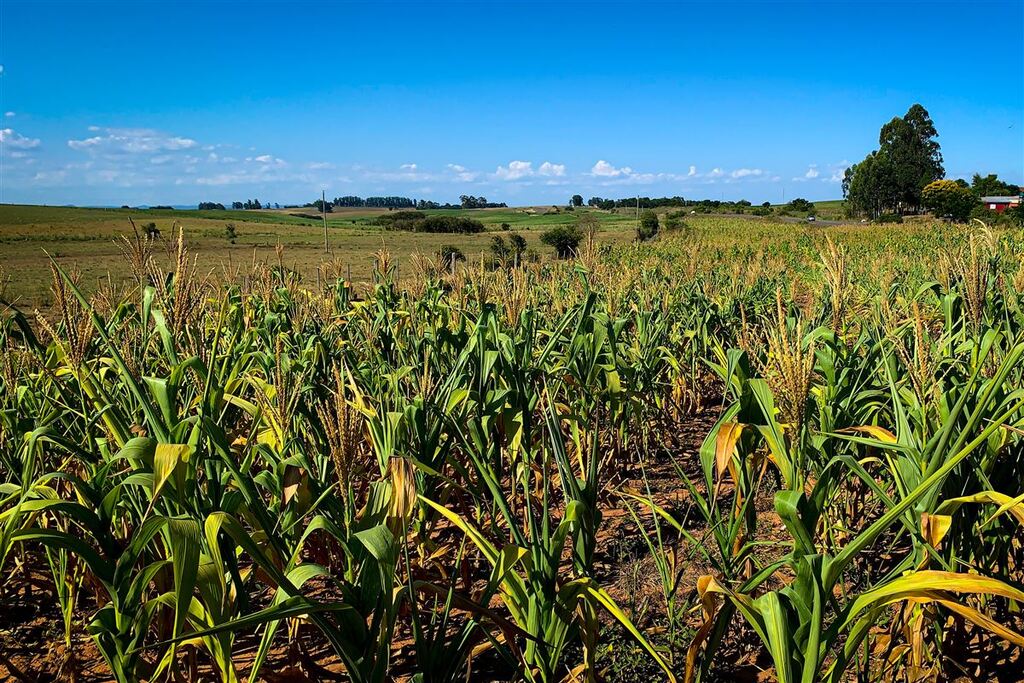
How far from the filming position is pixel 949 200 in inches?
1578

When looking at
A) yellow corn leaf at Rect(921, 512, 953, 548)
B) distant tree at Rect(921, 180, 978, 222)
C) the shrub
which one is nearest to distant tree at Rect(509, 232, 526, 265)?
yellow corn leaf at Rect(921, 512, 953, 548)

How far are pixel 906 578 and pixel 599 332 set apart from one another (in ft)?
8.40

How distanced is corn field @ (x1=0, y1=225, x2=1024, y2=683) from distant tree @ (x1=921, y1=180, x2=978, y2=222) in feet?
136

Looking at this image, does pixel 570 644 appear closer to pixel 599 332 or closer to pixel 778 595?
pixel 778 595

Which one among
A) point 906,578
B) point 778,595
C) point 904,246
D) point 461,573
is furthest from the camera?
point 904,246

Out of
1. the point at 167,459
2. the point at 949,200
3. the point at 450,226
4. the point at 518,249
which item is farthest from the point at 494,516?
the point at 949,200

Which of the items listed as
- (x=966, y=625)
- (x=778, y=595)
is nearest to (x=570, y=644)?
(x=778, y=595)

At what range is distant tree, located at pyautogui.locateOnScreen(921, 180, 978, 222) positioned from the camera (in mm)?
37897

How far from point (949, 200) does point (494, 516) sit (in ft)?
155

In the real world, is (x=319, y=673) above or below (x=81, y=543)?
below

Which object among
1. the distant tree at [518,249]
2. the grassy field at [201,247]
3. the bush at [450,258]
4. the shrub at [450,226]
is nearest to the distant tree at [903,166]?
the grassy field at [201,247]

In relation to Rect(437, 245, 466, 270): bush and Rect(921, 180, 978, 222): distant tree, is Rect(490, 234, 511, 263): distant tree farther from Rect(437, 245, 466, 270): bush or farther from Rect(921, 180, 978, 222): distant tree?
Rect(921, 180, 978, 222): distant tree

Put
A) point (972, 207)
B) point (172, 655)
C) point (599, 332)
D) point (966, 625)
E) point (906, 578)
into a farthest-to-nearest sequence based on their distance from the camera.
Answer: point (972, 207)
point (599, 332)
point (966, 625)
point (172, 655)
point (906, 578)

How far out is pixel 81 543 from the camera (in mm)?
1537
